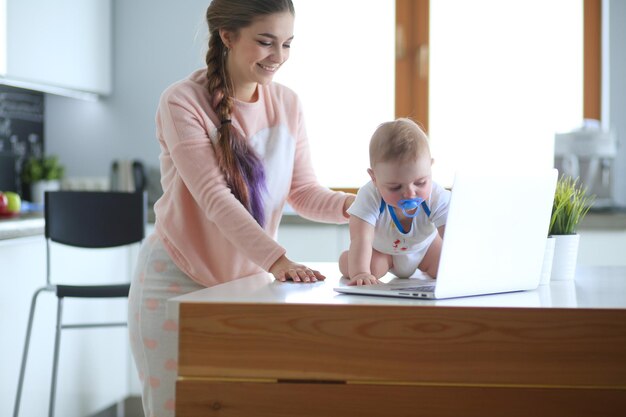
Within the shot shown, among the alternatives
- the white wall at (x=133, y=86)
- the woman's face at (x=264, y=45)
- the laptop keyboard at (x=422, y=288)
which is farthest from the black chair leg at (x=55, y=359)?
the laptop keyboard at (x=422, y=288)

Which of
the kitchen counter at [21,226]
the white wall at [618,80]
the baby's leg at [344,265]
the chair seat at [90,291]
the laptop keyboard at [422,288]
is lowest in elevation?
the chair seat at [90,291]

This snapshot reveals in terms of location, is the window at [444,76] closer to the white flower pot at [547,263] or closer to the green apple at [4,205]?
the green apple at [4,205]

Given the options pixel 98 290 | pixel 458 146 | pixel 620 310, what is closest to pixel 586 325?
pixel 620 310

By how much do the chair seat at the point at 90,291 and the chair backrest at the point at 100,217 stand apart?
21 cm

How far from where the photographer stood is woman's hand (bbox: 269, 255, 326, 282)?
1.42m

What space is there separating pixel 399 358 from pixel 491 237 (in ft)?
0.76

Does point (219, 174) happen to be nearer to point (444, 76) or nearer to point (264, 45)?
point (264, 45)

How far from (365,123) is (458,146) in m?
0.42

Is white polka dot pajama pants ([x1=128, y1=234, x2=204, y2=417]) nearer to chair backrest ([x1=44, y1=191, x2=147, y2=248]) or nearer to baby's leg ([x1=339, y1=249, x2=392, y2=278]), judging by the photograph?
baby's leg ([x1=339, y1=249, x2=392, y2=278])

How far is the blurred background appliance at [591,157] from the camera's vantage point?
135 inches

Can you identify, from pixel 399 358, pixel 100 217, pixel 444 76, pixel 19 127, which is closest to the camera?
pixel 399 358

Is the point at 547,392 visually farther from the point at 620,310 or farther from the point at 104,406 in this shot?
the point at 104,406

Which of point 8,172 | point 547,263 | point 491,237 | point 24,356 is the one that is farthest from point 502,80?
point 491,237

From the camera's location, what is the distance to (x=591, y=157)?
3441 millimetres
